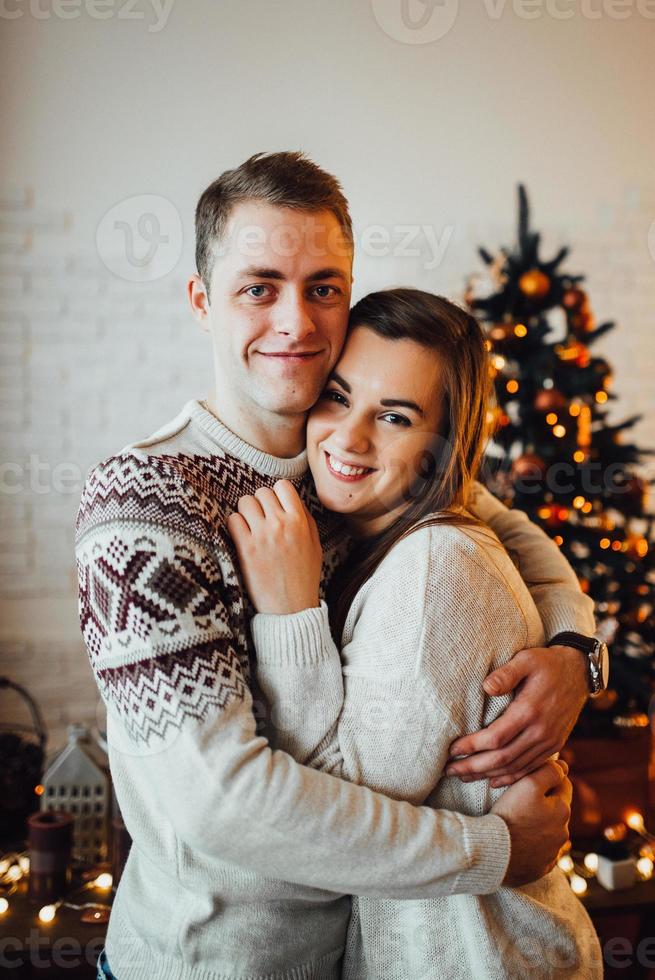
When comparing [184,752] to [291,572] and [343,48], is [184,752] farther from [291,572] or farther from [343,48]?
[343,48]

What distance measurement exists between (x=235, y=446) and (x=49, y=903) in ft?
5.23

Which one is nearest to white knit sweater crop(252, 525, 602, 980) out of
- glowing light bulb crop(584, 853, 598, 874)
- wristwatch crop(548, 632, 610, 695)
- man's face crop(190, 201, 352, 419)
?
wristwatch crop(548, 632, 610, 695)

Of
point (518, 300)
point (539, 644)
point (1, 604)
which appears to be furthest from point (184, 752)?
point (1, 604)

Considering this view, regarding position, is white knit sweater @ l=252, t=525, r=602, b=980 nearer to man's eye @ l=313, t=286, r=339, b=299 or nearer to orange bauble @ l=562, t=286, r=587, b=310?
man's eye @ l=313, t=286, r=339, b=299

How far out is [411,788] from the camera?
1121mm

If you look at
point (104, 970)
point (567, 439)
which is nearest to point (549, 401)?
point (567, 439)

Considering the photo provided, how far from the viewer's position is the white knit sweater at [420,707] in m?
1.11

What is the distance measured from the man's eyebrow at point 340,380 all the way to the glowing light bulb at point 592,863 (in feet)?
5.91

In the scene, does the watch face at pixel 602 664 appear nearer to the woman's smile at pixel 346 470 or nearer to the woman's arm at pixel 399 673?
the woman's arm at pixel 399 673

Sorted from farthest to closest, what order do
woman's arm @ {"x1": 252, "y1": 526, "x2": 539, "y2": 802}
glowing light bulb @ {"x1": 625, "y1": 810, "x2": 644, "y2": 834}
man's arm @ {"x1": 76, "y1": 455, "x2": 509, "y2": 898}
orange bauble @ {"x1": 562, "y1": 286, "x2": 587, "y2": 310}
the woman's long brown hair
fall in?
1. glowing light bulb @ {"x1": 625, "y1": 810, "x2": 644, "y2": 834}
2. orange bauble @ {"x1": 562, "y1": 286, "x2": 587, "y2": 310}
3. the woman's long brown hair
4. woman's arm @ {"x1": 252, "y1": 526, "x2": 539, "y2": 802}
5. man's arm @ {"x1": 76, "y1": 455, "x2": 509, "y2": 898}

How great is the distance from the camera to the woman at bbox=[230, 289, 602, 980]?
112cm

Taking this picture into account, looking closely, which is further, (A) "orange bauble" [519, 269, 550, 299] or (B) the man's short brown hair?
(A) "orange bauble" [519, 269, 550, 299]

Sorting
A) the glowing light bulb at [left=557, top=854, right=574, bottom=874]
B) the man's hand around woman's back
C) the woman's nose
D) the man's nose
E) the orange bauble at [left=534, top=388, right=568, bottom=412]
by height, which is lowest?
the glowing light bulb at [left=557, top=854, right=574, bottom=874]

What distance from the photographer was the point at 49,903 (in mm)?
2203
